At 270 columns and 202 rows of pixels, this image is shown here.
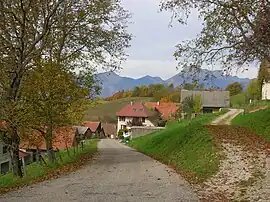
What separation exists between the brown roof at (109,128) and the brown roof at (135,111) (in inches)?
252

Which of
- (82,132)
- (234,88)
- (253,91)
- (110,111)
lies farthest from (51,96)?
(110,111)

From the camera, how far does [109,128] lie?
11744 cm

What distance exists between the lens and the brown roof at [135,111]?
103 meters

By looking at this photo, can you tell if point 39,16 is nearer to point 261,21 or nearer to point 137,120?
point 261,21

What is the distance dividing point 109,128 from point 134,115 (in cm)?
1434

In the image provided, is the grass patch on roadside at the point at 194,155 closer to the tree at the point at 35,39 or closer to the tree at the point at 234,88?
the tree at the point at 35,39

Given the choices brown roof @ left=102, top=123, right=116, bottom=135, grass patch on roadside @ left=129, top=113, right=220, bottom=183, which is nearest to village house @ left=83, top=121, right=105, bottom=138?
brown roof @ left=102, top=123, right=116, bottom=135

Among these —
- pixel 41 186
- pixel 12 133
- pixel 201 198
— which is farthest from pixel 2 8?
pixel 201 198

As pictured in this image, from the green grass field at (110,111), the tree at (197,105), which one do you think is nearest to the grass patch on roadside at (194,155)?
the tree at (197,105)

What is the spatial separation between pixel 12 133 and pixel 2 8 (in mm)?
5237

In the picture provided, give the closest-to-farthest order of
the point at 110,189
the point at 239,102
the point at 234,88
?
the point at 110,189 < the point at 239,102 < the point at 234,88

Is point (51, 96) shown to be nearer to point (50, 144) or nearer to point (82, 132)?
point (50, 144)

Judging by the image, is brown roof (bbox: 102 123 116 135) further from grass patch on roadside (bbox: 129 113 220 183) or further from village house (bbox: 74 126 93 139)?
grass patch on roadside (bbox: 129 113 220 183)

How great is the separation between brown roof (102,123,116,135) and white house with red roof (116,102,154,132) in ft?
12.1
